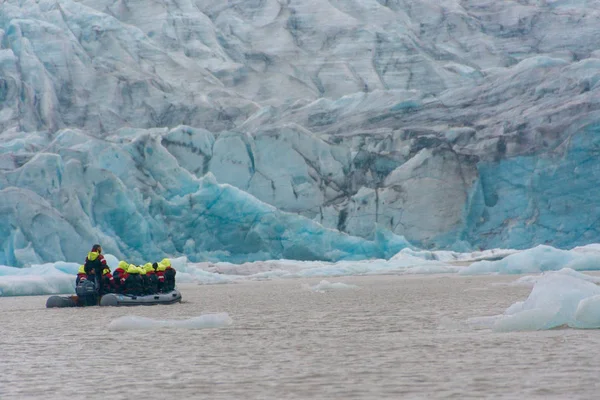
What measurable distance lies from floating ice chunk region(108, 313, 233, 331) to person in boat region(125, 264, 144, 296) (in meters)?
6.07

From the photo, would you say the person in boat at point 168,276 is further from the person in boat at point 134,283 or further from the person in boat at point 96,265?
the person in boat at point 96,265

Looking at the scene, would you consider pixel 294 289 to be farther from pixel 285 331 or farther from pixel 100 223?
pixel 285 331

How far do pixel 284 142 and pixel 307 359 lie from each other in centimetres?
2399

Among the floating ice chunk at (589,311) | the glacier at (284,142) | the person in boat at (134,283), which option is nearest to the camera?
the floating ice chunk at (589,311)

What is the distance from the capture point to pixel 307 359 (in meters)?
8.34

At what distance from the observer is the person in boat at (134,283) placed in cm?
1825

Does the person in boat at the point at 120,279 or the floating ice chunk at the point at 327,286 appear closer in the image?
the person in boat at the point at 120,279

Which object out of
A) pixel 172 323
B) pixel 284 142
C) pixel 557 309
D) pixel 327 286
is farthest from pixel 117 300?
pixel 284 142

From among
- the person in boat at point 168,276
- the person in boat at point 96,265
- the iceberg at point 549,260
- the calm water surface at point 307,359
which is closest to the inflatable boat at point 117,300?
the person in boat at point 96,265

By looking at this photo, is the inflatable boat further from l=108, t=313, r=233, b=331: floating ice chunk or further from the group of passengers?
l=108, t=313, r=233, b=331: floating ice chunk

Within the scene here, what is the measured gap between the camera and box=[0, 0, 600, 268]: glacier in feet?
94.5

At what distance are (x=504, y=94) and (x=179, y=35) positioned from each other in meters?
16.2

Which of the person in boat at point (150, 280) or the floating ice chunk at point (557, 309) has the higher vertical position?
the person in boat at point (150, 280)

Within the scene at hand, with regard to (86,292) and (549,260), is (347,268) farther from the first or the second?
(86,292)
